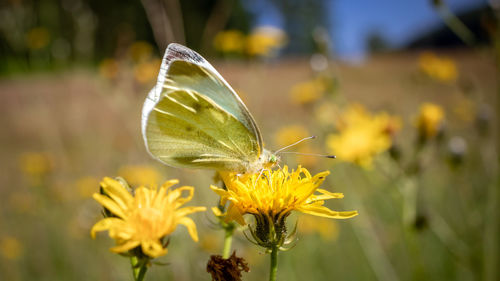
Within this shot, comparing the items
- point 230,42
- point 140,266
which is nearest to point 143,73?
point 230,42

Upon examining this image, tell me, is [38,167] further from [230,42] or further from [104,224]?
[104,224]

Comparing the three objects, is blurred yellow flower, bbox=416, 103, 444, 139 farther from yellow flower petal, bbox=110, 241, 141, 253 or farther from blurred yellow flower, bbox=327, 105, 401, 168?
yellow flower petal, bbox=110, 241, 141, 253

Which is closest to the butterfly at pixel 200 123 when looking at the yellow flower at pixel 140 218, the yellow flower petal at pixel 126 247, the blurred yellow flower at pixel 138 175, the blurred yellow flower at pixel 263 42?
the yellow flower at pixel 140 218

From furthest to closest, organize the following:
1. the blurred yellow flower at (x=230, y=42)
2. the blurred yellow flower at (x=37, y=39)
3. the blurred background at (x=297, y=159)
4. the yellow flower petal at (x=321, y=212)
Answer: the blurred yellow flower at (x=37, y=39)
the blurred yellow flower at (x=230, y=42)
the blurred background at (x=297, y=159)
the yellow flower petal at (x=321, y=212)

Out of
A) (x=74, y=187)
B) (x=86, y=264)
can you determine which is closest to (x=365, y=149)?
(x=86, y=264)

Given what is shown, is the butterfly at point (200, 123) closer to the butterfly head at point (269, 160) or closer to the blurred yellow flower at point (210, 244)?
the butterfly head at point (269, 160)

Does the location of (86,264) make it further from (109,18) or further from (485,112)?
(109,18)
